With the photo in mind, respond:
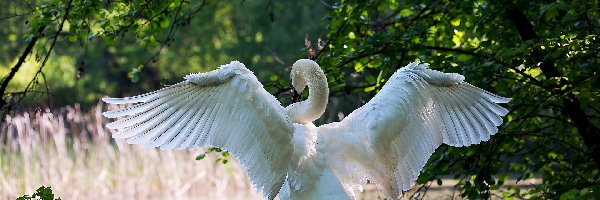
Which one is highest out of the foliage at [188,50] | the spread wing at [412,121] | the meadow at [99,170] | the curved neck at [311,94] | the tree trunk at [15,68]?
the foliage at [188,50]

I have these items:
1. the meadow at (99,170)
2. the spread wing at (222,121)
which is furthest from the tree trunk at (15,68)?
the meadow at (99,170)

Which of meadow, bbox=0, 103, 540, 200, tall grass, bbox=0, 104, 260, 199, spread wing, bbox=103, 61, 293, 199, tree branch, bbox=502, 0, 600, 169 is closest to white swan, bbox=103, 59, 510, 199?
spread wing, bbox=103, 61, 293, 199

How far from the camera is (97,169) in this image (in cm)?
1061

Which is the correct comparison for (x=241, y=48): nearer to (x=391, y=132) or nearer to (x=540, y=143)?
(x=540, y=143)

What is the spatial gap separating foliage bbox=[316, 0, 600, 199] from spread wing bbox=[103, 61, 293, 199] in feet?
4.06

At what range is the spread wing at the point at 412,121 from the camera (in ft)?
14.3

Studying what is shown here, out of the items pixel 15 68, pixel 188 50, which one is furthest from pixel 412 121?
pixel 188 50

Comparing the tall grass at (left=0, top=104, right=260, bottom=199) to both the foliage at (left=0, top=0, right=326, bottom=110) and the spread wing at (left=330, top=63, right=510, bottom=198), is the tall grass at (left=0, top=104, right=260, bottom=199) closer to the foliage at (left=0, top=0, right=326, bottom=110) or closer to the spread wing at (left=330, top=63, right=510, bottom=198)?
the spread wing at (left=330, top=63, right=510, bottom=198)

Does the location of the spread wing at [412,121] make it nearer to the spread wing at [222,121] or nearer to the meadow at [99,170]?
the spread wing at [222,121]

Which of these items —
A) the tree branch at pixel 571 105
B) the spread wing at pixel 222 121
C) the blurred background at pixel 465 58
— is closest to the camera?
the spread wing at pixel 222 121

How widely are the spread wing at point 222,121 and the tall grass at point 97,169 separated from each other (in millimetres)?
5053

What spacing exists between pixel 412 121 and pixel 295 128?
56 cm

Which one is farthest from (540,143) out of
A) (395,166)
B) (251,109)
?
(251,109)

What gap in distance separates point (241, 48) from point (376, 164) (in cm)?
1836
